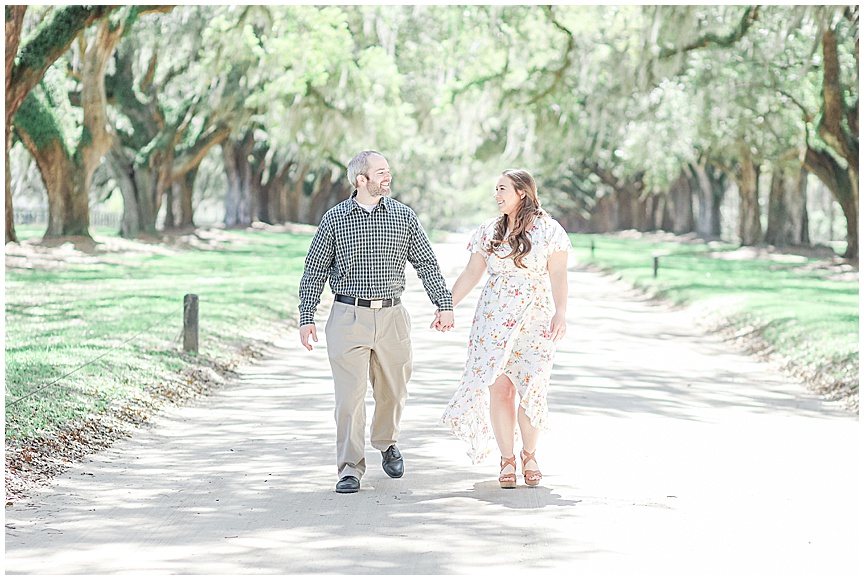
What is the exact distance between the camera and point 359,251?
7660 mm

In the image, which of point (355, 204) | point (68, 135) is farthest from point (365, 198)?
point (68, 135)

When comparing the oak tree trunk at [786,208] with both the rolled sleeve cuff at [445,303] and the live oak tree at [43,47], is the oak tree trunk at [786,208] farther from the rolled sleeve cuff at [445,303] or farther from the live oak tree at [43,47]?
the rolled sleeve cuff at [445,303]

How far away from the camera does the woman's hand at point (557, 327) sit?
773cm

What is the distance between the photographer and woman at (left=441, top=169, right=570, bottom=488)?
25.4ft

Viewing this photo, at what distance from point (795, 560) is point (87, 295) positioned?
55.2 feet

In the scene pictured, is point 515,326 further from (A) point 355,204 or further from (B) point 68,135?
(B) point 68,135

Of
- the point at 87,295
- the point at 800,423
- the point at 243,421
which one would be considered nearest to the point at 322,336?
the point at 87,295

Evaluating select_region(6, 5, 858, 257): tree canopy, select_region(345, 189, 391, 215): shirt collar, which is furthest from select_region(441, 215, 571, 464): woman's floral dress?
select_region(6, 5, 858, 257): tree canopy

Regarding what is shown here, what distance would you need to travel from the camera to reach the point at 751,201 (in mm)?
46156

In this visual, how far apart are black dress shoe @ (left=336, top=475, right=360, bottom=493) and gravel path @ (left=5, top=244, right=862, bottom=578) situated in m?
0.08

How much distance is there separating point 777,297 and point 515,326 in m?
15.3

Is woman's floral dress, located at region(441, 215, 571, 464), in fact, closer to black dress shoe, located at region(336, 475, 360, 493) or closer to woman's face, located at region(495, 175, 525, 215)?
woman's face, located at region(495, 175, 525, 215)

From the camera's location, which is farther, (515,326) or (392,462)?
(392,462)

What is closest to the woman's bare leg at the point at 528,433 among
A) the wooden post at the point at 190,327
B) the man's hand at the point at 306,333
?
the man's hand at the point at 306,333
